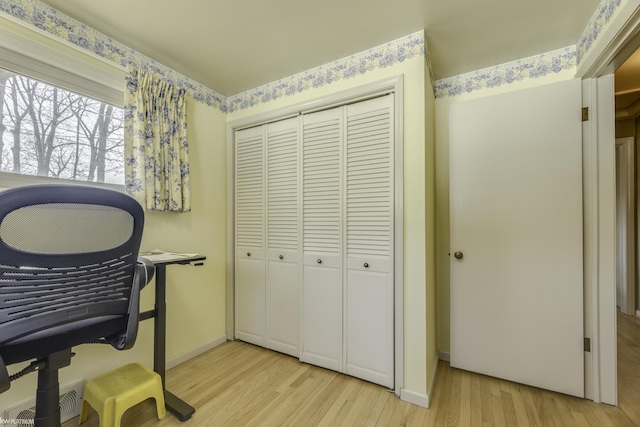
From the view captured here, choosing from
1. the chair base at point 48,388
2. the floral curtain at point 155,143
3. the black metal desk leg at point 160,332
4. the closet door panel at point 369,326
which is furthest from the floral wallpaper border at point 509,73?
the chair base at point 48,388


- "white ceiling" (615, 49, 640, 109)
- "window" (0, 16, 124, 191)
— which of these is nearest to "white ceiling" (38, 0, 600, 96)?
"window" (0, 16, 124, 191)

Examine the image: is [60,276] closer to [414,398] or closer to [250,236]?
[250,236]

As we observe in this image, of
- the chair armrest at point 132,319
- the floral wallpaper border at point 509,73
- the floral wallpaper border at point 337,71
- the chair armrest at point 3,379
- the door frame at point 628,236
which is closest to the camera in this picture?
the chair armrest at point 3,379

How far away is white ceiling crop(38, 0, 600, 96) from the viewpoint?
5.01 feet

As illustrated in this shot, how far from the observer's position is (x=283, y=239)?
7.63ft

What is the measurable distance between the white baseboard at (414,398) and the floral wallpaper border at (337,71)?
6.93 ft

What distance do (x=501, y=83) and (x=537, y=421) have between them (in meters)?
2.23

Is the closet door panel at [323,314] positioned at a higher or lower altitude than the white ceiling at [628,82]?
lower

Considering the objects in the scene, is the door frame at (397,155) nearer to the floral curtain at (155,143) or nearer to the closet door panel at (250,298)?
the floral curtain at (155,143)

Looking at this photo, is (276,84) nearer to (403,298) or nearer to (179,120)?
(179,120)

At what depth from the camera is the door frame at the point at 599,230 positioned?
5.44 feet

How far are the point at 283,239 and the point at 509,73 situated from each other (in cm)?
216

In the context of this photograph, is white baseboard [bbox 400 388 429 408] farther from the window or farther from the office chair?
the window


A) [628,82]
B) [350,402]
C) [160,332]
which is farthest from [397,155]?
[628,82]
